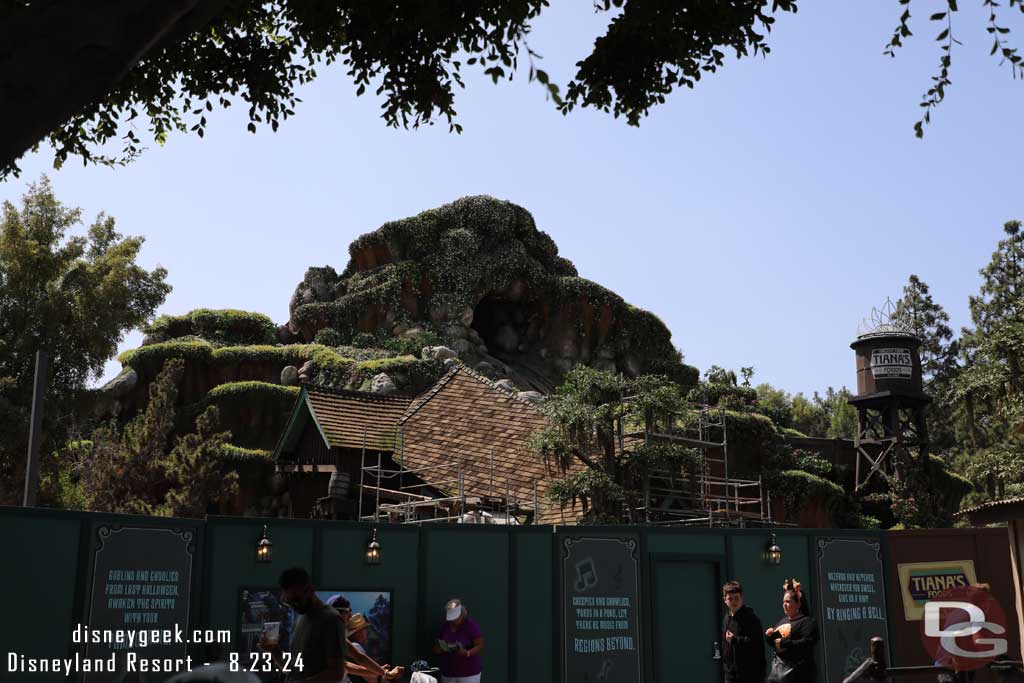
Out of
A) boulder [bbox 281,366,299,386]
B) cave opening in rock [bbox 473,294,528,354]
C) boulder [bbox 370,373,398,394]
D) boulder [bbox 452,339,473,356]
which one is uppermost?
cave opening in rock [bbox 473,294,528,354]

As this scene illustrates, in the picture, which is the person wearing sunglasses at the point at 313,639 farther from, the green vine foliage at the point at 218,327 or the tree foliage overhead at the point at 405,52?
the green vine foliage at the point at 218,327

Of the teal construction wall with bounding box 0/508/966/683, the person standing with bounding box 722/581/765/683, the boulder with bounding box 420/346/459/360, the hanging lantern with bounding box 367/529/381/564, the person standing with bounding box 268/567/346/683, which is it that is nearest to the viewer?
the person standing with bounding box 268/567/346/683

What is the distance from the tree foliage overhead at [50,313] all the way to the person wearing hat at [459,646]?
53.0 feet

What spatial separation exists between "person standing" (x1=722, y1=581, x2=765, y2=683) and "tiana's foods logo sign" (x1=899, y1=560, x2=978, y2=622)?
5822 millimetres

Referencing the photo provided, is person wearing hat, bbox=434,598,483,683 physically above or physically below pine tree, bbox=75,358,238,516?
below

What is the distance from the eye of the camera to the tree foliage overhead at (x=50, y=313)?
2428cm

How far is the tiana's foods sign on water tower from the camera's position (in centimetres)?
4031

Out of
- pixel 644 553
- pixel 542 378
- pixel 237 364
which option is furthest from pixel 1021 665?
pixel 542 378

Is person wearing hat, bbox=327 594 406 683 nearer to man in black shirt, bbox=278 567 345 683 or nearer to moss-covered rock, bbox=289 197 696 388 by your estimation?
man in black shirt, bbox=278 567 345 683

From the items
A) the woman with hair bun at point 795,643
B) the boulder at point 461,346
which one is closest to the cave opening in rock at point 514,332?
the boulder at point 461,346

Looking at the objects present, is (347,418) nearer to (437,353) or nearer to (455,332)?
(437,353)

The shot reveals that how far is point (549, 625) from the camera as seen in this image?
517 inches

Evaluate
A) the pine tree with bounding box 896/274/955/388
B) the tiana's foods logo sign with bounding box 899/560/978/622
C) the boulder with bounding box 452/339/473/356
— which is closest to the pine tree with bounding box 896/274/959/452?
the pine tree with bounding box 896/274/955/388

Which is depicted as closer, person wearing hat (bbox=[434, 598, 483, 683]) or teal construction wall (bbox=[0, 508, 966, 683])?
→ teal construction wall (bbox=[0, 508, 966, 683])
